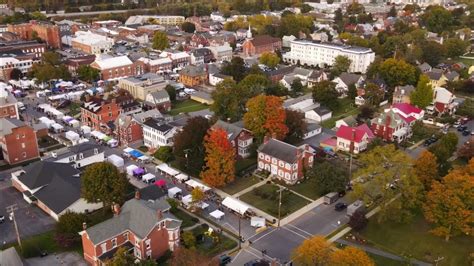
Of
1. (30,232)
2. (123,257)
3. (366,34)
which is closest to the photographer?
(123,257)

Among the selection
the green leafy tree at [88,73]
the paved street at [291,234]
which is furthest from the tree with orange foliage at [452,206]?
the green leafy tree at [88,73]

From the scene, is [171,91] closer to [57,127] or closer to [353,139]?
[57,127]

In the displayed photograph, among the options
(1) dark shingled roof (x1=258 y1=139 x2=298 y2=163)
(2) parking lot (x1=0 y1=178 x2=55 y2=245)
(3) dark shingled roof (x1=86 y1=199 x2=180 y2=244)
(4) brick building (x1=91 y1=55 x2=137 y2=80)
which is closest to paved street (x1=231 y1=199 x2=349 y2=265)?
(1) dark shingled roof (x1=258 y1=139 x2=298 y2=163)

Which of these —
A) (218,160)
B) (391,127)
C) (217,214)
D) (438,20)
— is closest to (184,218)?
(217,214)

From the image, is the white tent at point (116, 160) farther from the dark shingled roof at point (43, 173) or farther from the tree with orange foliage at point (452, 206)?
the tree with orange foliage at point (452, 206)

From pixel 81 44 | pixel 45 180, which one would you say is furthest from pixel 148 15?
pixel 45 180

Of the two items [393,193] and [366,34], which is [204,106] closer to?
[393,193]

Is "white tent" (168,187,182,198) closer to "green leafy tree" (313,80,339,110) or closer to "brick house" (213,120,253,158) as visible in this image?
"brick house" (213,120,253,158)
